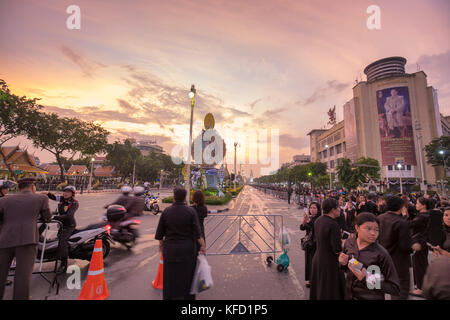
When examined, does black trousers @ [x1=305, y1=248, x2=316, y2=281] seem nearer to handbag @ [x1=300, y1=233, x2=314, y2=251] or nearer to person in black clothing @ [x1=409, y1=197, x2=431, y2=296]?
handbag @ [x1=300, y1=233, x2=314, y2=251]

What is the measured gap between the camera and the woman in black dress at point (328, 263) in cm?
262

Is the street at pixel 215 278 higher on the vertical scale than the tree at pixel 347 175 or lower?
lower

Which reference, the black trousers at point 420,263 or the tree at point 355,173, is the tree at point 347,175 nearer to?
the tree at point 355,173

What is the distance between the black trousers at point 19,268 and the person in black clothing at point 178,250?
2.10 metres

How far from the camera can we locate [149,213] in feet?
46.4

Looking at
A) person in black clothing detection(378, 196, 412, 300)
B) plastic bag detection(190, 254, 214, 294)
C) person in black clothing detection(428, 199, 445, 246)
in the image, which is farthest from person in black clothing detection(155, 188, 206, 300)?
person in black clothing detection(428, 199, 445, 246)

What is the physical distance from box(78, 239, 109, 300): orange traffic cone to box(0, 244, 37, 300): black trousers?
0.78 meters

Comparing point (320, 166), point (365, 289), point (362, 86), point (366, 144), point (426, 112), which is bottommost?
point (365, 289)

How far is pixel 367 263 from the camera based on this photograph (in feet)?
7.16

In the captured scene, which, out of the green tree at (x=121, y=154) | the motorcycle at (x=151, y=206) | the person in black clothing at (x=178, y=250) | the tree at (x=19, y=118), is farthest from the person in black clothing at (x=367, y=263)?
the green tree at (x=121, y=154)

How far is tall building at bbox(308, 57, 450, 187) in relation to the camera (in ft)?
167
